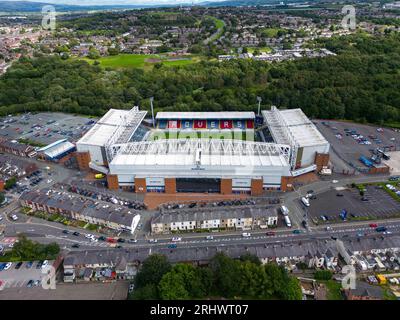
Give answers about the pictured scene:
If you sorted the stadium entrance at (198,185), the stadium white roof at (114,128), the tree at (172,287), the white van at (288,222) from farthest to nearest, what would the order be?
the stadium white roof at (114,128)
the stadium entrance at (198,185)
the white van at (288,222)
the tree at (172,287)

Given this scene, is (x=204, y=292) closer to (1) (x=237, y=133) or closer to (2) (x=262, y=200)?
(2) (x=262, y=200)

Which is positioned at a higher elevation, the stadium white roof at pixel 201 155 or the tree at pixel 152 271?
the stadium white roof at pixel 201 155

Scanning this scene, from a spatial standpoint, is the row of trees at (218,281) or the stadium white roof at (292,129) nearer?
the row of trees at (218,281)

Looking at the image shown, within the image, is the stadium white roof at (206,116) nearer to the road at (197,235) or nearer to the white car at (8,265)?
the road at (197,235)

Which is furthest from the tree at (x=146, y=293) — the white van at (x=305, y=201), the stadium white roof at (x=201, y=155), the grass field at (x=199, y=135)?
the grass field at (x=199, y=135)

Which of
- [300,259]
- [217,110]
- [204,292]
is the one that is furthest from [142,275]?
[217,110]

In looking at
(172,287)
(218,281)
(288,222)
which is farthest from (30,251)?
(288,222)

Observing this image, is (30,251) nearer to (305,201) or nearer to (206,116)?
(305,201)
